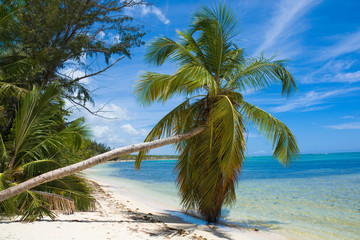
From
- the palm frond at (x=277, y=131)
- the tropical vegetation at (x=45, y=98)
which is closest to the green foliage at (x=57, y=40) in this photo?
the tropical vegetation at (x=45, y=98)

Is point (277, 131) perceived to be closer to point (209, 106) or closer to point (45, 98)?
point (209, 106)

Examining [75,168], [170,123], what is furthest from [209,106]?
[75,168]

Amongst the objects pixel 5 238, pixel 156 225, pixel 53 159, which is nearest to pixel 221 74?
pixel 156 225

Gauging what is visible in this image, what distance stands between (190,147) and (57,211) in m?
3.55

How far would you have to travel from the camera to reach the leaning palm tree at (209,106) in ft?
21.0

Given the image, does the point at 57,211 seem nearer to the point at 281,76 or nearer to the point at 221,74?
the point at 221,74

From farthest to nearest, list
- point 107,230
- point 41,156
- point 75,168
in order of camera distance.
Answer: point 41,156 → point 107,230 → point 75,168

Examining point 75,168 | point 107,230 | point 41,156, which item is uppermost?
point 41,156

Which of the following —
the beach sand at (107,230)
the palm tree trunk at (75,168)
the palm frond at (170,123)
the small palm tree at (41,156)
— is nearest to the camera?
the palm tree trunk at (75,168)

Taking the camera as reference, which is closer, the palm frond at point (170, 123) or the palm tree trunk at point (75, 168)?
the palm tree trunk at point (75, 168)

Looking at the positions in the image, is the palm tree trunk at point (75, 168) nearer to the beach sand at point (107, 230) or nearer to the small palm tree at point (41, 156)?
the beach sand at point (107, 230)

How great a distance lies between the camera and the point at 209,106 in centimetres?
655

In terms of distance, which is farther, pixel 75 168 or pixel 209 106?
pixel 209 106

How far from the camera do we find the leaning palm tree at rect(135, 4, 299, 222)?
6.39 metres
